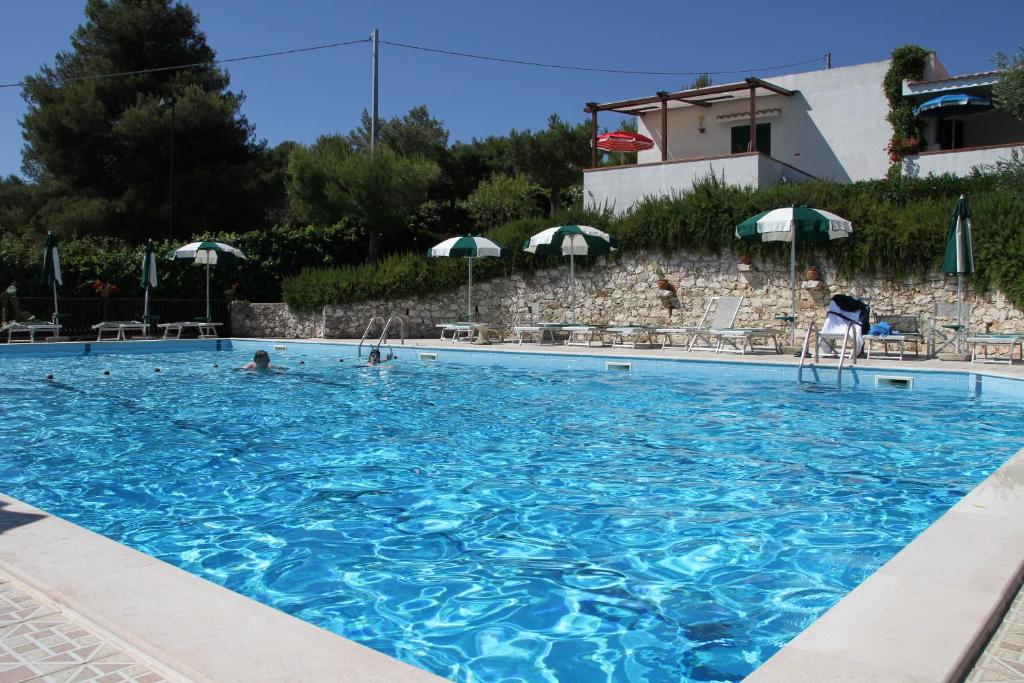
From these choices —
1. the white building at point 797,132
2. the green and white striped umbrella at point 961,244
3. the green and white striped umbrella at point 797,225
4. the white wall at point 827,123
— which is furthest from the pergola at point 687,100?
the green and white striped umbrella at point 961,244

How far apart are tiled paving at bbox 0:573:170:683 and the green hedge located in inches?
552

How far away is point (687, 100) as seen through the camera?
841 inches

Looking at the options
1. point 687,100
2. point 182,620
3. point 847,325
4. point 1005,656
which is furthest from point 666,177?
point 182,620

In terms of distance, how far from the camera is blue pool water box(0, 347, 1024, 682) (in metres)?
3.31

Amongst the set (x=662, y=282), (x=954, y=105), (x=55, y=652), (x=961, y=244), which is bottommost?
(x=55, y=652)

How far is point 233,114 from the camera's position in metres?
28.5

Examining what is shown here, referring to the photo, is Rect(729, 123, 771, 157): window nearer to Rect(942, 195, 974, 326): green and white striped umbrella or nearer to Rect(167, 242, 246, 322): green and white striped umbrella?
Rect(942, 195, 974, 326): green and white striped umbrella

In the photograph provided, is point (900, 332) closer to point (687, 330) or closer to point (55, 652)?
point (687, 330)

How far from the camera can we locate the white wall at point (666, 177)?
18062 millimetres

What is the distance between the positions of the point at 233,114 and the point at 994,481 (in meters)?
28.7

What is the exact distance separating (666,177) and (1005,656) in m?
17.7

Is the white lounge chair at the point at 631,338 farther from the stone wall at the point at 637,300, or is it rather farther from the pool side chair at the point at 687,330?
the stone wall at the point at 637,300

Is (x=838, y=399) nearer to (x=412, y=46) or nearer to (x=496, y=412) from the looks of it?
(x=496, y=412)

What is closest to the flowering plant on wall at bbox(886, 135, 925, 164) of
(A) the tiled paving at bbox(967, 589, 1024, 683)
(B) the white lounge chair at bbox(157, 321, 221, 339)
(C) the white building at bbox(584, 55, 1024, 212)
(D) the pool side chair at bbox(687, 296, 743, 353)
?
(C) the white building at bbox(584, 55, 1024, 212)
